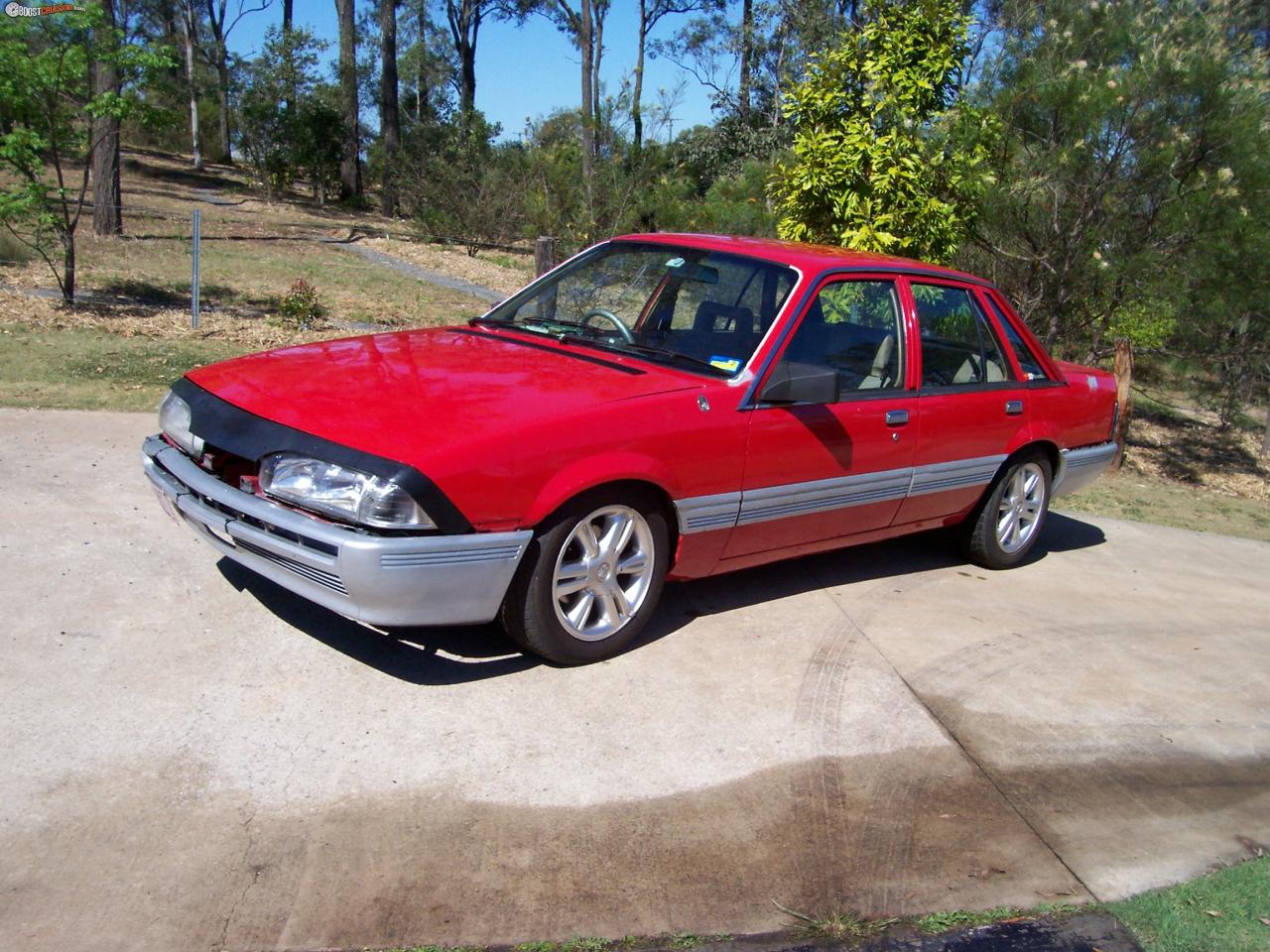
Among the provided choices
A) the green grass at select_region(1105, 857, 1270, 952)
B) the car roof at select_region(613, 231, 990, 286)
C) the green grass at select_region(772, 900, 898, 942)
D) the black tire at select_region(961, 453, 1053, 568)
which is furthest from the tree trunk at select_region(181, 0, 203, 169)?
the green grass at select_region(1105, 857, 1270, 952)

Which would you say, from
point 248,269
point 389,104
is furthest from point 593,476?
point 389,104

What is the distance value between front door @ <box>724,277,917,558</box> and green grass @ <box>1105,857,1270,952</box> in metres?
2.09

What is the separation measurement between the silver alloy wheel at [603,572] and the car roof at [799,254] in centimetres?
154

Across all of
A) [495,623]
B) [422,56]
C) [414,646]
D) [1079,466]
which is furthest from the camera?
[422,56]

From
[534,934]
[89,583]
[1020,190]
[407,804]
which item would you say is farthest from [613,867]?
[1020,190]

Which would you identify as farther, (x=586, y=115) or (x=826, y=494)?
(x=586, y=115)

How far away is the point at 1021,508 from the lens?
639 centimetres

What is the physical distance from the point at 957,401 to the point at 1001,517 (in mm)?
926

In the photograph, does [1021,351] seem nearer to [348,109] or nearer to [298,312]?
[298,312]

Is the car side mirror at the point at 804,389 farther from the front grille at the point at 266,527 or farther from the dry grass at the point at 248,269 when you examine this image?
the dry grass at the point at 248,269

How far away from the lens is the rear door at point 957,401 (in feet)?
18.5

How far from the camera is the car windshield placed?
5008 mm

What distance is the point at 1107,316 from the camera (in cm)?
1150

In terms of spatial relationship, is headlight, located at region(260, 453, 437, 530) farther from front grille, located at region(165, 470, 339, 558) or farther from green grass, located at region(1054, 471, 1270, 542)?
green grass, located at region(1054, 471, 1270, 542)
